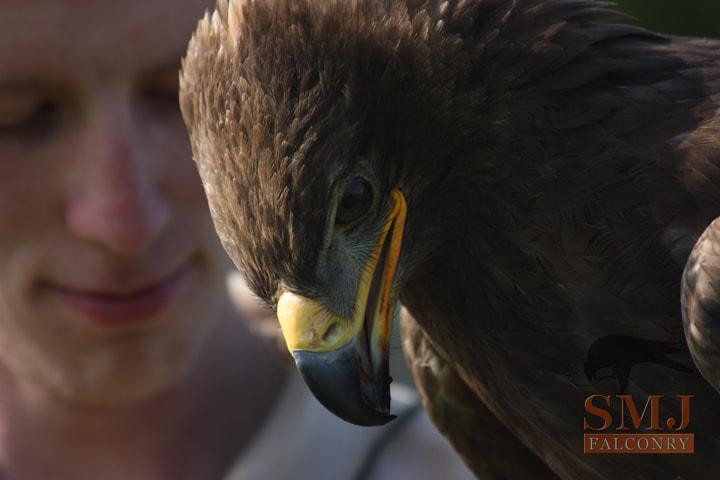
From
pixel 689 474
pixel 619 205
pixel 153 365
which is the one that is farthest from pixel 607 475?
pixel 153 365

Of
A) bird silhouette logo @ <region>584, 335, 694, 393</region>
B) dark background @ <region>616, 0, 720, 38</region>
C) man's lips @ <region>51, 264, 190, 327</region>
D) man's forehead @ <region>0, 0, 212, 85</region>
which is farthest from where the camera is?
dark background @ <region>616, 0, 720, 38</region>

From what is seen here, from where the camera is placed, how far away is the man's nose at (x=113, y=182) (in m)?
1.86

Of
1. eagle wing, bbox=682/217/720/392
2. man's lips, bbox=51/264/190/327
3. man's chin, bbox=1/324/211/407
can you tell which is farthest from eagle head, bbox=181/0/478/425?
man's chin, bbox=1/324/211/407

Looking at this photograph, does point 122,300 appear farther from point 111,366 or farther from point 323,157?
point 323,157

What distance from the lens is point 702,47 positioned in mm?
1817

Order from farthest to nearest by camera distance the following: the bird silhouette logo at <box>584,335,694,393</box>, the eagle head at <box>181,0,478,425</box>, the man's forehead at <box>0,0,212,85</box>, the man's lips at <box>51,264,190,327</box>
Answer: the man's lips at <box>51,264,190,327</box> → the man's forehead at <box>0,0,212,85</box> → the bird silhouette logo at <box>584,335,694,393</box> → the eagle head at <box>181,0,478,425</box>

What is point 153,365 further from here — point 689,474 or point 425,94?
point 689,474

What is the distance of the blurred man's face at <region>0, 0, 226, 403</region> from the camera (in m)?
1.82

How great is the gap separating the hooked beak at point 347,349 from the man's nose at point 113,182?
45 centimetres

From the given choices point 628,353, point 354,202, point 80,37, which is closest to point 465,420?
point 628,353

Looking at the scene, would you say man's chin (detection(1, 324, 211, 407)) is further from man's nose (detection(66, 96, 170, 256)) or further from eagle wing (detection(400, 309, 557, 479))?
eagle wing (detection(400, 309, 557, 479))

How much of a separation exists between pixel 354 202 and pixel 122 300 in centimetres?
65

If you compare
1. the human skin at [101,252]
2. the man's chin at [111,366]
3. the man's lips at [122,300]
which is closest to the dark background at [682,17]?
the human skin at [101,252]

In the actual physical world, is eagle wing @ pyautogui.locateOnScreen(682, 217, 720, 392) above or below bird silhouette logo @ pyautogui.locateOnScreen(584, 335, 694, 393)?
above
